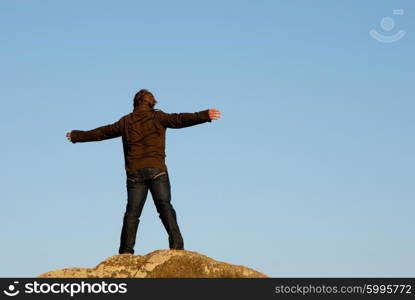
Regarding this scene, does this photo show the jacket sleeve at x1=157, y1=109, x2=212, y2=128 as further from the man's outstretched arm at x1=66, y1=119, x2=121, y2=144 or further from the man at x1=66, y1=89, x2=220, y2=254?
the man's outstretched arm at x1=66, y1=119, x2=121, y2=144

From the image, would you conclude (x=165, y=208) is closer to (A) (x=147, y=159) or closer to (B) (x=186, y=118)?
(A) (x=147, y=159)

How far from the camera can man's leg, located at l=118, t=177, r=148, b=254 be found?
58.4 feet

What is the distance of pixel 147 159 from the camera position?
58.7 feet

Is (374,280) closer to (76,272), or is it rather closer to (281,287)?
(281,287)

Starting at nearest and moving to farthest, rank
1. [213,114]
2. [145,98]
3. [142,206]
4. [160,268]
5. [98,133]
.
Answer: [160,268]
[213,114]
[142,206]
[145,98]
[98,133]

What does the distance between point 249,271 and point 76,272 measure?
334 centimetres

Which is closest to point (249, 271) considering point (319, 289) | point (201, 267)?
point (201, 267)

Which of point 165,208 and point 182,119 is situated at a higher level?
point 182,119

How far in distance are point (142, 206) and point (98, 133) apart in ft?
6.03

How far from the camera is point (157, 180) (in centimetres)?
1781

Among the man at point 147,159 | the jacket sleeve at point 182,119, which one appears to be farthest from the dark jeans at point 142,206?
the jacket sleeve at point 182,119

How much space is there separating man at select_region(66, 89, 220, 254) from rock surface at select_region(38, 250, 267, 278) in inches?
29.0

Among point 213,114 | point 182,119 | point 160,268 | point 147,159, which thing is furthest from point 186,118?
point 160,268

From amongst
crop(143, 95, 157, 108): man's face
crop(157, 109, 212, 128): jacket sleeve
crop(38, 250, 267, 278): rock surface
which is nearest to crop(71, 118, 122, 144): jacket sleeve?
crop(143, 95, 157, 108): man's face
